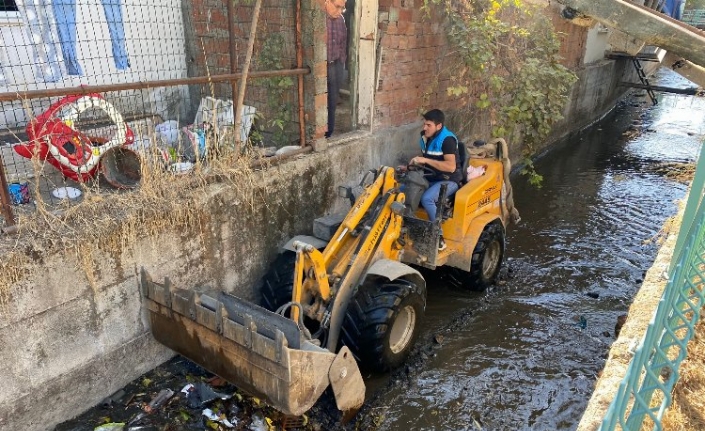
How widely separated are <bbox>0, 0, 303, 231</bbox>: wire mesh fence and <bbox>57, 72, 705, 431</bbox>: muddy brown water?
200 centimetres

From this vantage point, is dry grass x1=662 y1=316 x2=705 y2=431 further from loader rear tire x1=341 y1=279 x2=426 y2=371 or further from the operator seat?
the operator seat

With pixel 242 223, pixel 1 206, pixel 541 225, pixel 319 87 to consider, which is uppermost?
pixel 319 87

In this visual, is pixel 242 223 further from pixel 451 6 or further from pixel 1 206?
pixel 451 6

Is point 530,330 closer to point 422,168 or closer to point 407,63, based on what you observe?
point 422,168

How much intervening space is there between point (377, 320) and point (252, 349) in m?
1.10

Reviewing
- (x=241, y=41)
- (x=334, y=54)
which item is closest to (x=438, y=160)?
(x=334, y=54)

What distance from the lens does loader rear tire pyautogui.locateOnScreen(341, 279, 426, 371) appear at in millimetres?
4316

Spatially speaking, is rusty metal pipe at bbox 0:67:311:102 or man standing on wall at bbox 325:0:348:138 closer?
rusty metal pipe at bbox 0:67:311:102

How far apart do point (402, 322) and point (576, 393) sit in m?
1.61

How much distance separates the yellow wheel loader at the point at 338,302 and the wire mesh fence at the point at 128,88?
1251 mm

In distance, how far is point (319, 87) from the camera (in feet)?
18.4

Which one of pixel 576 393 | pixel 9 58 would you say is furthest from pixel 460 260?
pixel 9 58

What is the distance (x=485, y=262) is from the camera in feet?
19.9

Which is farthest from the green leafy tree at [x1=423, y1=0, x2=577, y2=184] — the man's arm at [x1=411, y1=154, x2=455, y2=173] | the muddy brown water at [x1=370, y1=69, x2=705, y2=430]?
the man's arm at [x1=411, y1=154, x2=455, y2=173]
